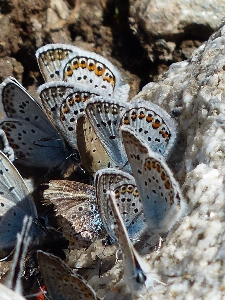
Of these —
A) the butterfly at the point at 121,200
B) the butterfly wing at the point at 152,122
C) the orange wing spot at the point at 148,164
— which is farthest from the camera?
the butterfly wing at the point at 152,122

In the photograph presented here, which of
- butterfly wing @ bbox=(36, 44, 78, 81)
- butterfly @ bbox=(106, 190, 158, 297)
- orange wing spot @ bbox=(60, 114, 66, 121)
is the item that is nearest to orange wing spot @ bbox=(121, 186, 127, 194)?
Result: butterfly @ bbox=(106, 190, 158, 297)

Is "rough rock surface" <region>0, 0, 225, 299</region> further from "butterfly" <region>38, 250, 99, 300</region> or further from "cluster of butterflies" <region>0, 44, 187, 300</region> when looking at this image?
"butterfly" <region>38, 250, 99, 300</region>

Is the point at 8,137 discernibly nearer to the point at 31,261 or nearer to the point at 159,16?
the point at 31,261

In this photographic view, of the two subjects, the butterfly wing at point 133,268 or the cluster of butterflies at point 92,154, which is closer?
the butterfly wing at point 133,268

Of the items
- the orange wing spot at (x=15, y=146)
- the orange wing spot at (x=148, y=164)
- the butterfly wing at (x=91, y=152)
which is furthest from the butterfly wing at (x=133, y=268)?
the orange wing spot at (x=15, y=146)

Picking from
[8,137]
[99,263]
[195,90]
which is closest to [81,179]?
[8,137]

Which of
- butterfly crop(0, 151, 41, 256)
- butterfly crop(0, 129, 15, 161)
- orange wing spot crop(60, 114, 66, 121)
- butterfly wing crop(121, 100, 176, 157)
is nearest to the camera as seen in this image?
butterfly wing crop(121, 100, 176, 157)

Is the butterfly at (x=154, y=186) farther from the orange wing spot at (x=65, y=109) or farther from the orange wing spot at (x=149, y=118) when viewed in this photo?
the orange wing spot at (x=65, y=109)
